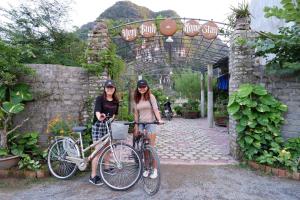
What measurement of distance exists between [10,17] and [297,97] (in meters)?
8.33

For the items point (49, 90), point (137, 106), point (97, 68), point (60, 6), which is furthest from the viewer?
point (60, 6)

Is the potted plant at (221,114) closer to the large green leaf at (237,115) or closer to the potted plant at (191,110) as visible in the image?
the potted plant at (191,110)

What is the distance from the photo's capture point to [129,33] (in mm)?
6355

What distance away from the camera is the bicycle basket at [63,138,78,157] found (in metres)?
3.90

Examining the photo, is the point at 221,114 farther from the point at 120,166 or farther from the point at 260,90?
the point at 120,166

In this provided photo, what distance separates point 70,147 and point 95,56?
2.25m

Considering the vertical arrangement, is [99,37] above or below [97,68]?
above

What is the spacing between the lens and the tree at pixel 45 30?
783cm

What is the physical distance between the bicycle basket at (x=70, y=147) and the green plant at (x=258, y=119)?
9.16ft

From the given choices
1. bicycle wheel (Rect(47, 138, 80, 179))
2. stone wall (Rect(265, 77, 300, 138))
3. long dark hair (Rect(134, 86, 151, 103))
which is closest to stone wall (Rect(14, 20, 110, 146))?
bicycle wheel (Rect(47, 138, 80, 179))

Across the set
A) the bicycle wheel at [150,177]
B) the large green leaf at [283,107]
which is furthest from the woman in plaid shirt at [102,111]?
the large green leaf at [283,107]

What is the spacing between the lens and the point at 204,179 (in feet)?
13.1

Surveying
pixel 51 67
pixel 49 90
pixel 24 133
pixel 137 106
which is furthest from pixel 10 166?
pixel 137 106

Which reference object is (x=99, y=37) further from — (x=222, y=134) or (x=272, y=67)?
(x=222, y=134)
